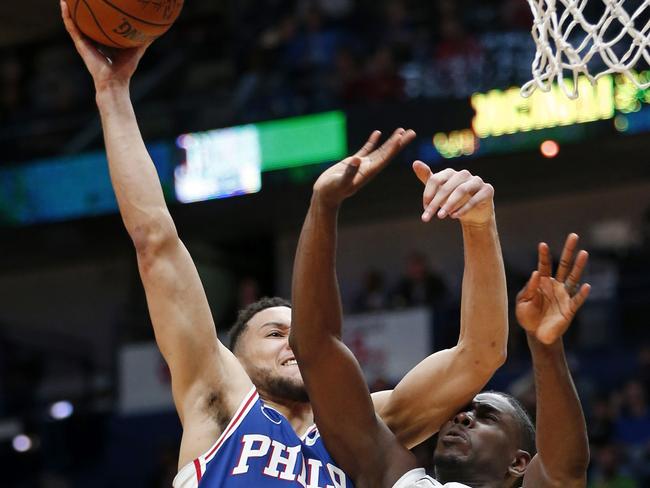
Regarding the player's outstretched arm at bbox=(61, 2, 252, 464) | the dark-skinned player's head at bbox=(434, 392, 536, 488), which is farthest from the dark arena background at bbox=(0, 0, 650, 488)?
the player's outstretched arm at bbox=(61, 2, 252, 464)

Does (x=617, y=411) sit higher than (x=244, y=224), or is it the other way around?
(x=244, y=224)

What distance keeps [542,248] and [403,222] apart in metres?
10.1

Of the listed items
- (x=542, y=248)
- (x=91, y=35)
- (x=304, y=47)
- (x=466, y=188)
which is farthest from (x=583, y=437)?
(x=304, y=47)

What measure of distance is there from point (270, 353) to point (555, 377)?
3.03 ft

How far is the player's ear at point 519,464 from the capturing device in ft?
10.9

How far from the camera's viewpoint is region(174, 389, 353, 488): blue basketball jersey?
10.4 feet

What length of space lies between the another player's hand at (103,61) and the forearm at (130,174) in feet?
0.11

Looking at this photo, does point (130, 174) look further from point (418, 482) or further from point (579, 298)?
point (579, 298)

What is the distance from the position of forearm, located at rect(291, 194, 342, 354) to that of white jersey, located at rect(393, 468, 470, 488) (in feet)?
1.39

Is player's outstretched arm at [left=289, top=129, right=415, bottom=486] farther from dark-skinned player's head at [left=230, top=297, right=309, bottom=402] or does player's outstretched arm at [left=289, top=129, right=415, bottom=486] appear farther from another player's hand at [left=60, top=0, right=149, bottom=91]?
another player's hand at [left=60, top=0, right=149, bottom=91]

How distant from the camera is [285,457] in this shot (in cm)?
326

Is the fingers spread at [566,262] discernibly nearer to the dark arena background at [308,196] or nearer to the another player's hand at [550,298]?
the another player's hand at [550,298]

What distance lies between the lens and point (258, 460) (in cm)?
322

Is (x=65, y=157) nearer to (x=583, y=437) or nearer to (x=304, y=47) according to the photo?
(x=304, y=47)
